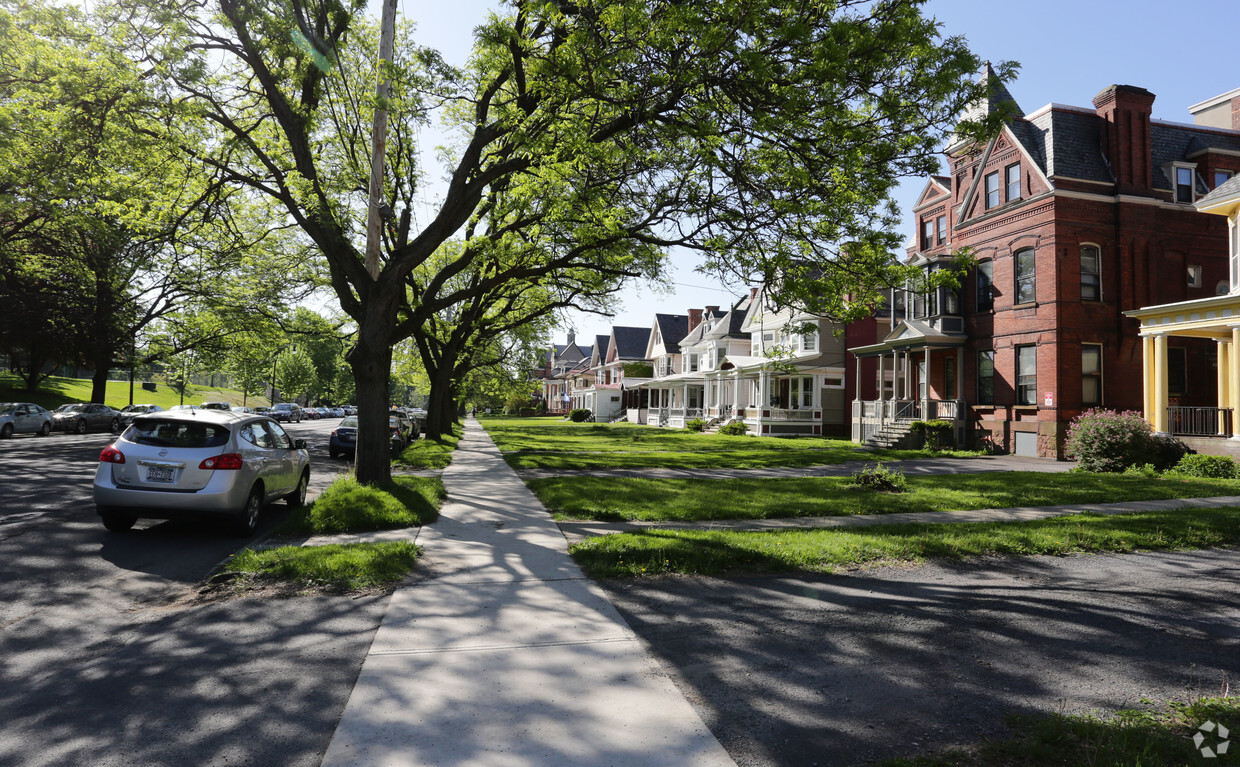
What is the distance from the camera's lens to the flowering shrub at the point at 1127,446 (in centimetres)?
1745

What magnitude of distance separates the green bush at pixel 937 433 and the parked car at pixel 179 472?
23571mm

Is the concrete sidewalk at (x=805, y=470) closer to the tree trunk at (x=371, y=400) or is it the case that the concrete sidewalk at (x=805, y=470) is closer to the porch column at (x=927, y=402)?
the tree trunk at (x=371, y=400)

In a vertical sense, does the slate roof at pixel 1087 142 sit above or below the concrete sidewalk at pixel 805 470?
above

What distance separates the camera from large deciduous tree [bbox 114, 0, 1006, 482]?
8117mm

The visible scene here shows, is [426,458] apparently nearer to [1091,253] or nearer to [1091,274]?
[1091,274]

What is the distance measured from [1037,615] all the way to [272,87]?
1329 centimetres

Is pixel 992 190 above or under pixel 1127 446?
above

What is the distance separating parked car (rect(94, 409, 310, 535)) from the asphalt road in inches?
20.6

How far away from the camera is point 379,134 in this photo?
11797mm

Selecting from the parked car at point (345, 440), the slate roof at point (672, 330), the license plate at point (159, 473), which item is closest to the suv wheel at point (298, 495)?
the license plate at point (159, 473)

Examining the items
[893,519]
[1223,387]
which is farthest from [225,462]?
[1223,387]

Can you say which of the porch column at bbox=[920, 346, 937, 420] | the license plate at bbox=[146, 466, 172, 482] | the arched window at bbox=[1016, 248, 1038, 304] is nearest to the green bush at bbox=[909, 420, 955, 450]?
the porch column at bbox=[920, 346, 937, 420]

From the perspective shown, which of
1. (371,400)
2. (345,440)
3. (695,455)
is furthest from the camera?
(695,455)

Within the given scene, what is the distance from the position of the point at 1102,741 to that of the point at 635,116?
28.4 feet
